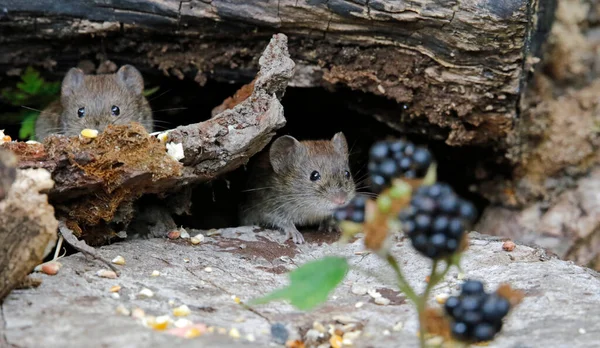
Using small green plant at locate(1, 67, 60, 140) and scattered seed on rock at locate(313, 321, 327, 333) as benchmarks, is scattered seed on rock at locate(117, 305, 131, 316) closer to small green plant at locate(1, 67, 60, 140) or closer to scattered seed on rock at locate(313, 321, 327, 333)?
scattered seed on rock at locate(313, 321, 327, 333)

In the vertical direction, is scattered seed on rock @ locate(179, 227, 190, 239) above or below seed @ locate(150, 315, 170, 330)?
below

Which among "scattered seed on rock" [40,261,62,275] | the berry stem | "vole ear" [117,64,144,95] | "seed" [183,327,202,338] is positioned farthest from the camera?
"vole ear" [117,64,144,95]

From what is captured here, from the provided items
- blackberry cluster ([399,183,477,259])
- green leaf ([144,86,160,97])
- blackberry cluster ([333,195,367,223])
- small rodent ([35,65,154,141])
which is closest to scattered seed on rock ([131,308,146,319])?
blackberry cluster ([333,195,367,223])

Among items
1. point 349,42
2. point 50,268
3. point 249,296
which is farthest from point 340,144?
point 50,268

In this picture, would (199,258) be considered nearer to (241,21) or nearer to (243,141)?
(243,141)

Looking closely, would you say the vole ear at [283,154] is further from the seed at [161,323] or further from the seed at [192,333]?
the seed at [192,333]

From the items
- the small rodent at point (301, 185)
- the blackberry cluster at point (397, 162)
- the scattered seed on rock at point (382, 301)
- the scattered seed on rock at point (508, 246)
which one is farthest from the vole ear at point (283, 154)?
the blackberry cluster at point (397, 162)

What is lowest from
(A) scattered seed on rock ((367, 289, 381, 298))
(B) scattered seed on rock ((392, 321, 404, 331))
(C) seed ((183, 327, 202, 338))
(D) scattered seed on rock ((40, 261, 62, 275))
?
(D) scattered seed on rock ((40, 261, 62, 275))
